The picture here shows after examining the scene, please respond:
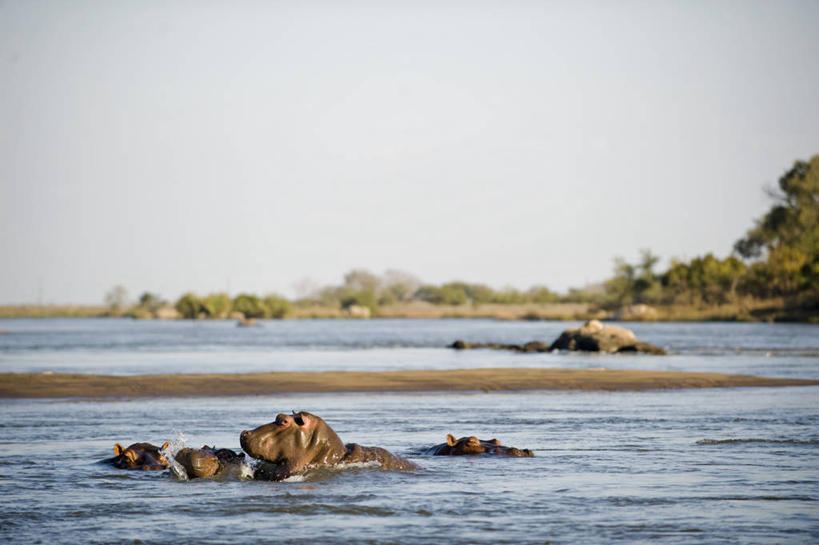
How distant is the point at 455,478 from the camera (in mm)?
13250

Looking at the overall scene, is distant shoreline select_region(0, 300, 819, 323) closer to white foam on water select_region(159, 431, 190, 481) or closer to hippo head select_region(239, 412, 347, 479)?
hippo head select_region(239, 412, 347, 479)

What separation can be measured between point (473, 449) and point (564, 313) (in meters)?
122

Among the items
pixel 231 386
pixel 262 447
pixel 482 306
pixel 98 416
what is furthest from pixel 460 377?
pixel 482 306

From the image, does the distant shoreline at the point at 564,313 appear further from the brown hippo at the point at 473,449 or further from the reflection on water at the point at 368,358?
the brown hippo at the point at 473,449

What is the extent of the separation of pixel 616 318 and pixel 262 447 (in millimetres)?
100376

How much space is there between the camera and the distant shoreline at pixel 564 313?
98.2 meters

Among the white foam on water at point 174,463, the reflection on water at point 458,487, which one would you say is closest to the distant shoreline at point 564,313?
the reflection on water at point 458,487

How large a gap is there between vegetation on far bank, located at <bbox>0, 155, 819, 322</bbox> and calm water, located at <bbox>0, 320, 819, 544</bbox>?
77261 mm

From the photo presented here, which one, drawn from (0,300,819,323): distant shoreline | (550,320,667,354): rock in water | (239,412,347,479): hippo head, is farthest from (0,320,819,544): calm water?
(0,300,819,323): distant shoreline

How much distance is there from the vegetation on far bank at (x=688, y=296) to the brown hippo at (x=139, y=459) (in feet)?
287

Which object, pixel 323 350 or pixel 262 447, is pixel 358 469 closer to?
pixel 262 447

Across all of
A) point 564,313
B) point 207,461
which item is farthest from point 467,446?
point 564,313

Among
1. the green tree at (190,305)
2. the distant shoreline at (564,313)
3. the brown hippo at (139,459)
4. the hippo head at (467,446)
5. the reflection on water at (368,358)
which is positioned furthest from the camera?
the green tree at (190,305)

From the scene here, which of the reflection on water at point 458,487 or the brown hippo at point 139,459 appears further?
the brown hippo at point 139,459
